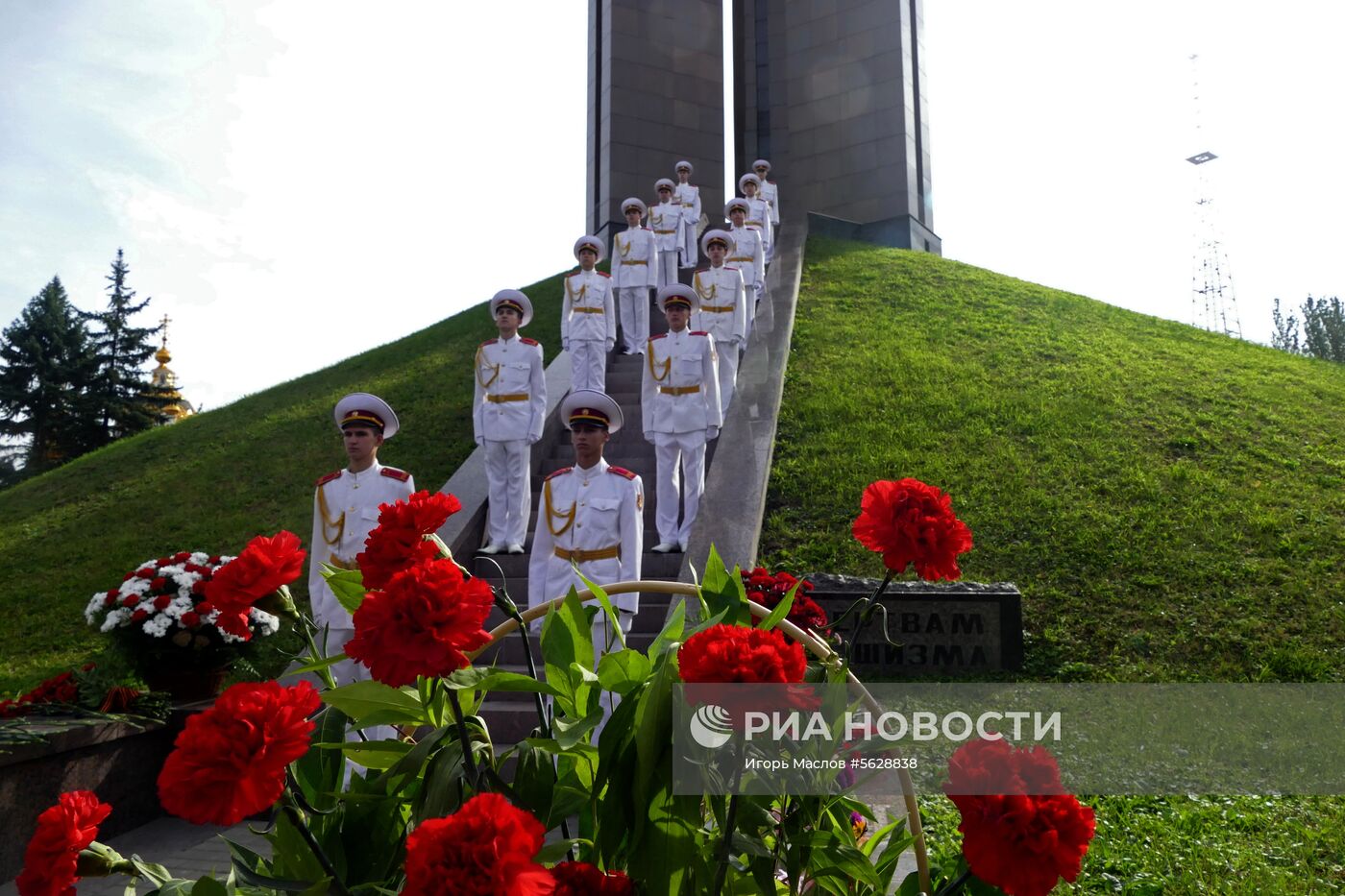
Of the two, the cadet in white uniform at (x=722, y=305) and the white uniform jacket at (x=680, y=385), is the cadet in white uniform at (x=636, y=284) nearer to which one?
the cadet in white uniform at (x=722, y=305)

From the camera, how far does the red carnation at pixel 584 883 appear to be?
1.07m

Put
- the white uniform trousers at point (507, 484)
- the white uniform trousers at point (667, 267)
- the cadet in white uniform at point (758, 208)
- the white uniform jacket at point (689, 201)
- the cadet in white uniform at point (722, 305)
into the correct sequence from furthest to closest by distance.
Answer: the white uniform jacket at point (689, 201) → the white uniform trousers at point (667, 267) → the cadet in white uniform at point (758, 208) → the cadet in white uniform at point (722, 305) → the white uniform trousers at point (507, 484)

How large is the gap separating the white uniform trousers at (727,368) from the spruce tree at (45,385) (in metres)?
28.9

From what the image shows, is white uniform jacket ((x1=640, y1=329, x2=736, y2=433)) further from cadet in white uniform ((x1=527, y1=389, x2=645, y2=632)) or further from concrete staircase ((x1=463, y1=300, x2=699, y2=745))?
cadet in white uniform ((x1=527, y1=389, x2=645, y2=632))

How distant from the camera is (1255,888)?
363 cm

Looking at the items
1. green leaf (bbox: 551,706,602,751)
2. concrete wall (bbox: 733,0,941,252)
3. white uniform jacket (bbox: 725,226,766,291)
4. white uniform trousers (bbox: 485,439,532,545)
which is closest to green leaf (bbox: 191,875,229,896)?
green leaf (bbox: 551,706,602,751)

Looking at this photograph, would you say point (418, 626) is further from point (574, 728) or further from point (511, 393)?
point (511, 393)

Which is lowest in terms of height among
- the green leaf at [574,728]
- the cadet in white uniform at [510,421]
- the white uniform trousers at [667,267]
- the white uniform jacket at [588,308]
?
the green leaf at [574,728]

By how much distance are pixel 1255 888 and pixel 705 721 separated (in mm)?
3687

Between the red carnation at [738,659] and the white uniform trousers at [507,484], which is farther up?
the white uniform trousers at [507,484]

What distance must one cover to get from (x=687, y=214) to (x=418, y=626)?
18.8 meters

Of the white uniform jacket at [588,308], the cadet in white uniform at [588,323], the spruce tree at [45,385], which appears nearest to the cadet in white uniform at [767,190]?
the cadet in white uniform at [588,323]

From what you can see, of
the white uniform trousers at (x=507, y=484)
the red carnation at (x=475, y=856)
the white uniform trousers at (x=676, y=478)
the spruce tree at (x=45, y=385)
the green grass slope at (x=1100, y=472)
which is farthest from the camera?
the spruce tree at (x=45, y=385)

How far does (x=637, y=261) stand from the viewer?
13898mm
